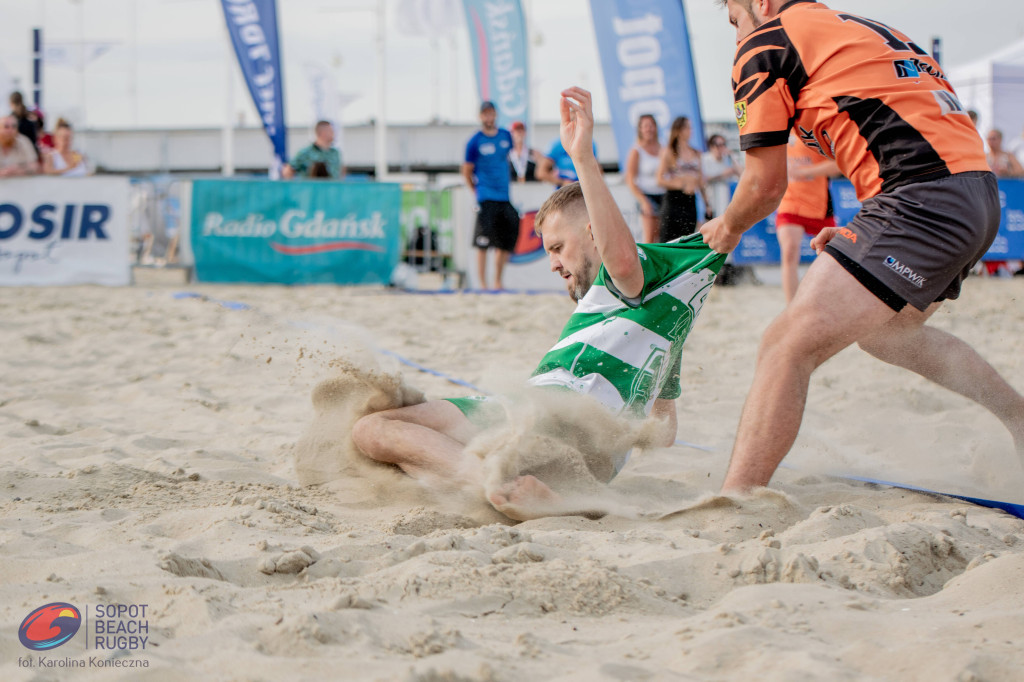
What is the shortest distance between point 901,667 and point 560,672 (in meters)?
0.52

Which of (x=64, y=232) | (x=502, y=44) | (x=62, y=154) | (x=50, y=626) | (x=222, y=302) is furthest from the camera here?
(x=502, y=44)

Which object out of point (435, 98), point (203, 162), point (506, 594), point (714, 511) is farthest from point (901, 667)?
point (203, 162)

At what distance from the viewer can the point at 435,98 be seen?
95.8ft

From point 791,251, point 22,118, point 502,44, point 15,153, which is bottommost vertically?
point 791,251

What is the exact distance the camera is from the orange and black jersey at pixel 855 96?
2100 mm

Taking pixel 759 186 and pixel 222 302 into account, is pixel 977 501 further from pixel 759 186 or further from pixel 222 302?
pixel 222 302

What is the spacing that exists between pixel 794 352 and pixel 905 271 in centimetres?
33

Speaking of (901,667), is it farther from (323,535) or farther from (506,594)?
(323,535)

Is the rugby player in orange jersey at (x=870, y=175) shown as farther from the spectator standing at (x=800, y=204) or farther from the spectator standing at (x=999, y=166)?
the spectator standing at (x=999, y=166)

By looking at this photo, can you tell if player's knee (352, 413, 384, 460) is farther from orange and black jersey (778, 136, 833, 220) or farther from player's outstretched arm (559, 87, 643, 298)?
orange and black jersey (778, 136, 833, 220)

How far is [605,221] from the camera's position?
7.02 ft

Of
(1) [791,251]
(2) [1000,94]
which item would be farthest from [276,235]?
(2) [1000,94]

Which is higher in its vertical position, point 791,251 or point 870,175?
point 870,175

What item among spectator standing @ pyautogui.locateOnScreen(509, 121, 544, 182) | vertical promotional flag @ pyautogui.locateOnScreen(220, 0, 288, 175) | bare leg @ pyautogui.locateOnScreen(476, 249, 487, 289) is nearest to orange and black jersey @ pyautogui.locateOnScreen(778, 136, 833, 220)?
bare leg @ pyautogui.locateOnScreen(476, 249, 487, 289)
